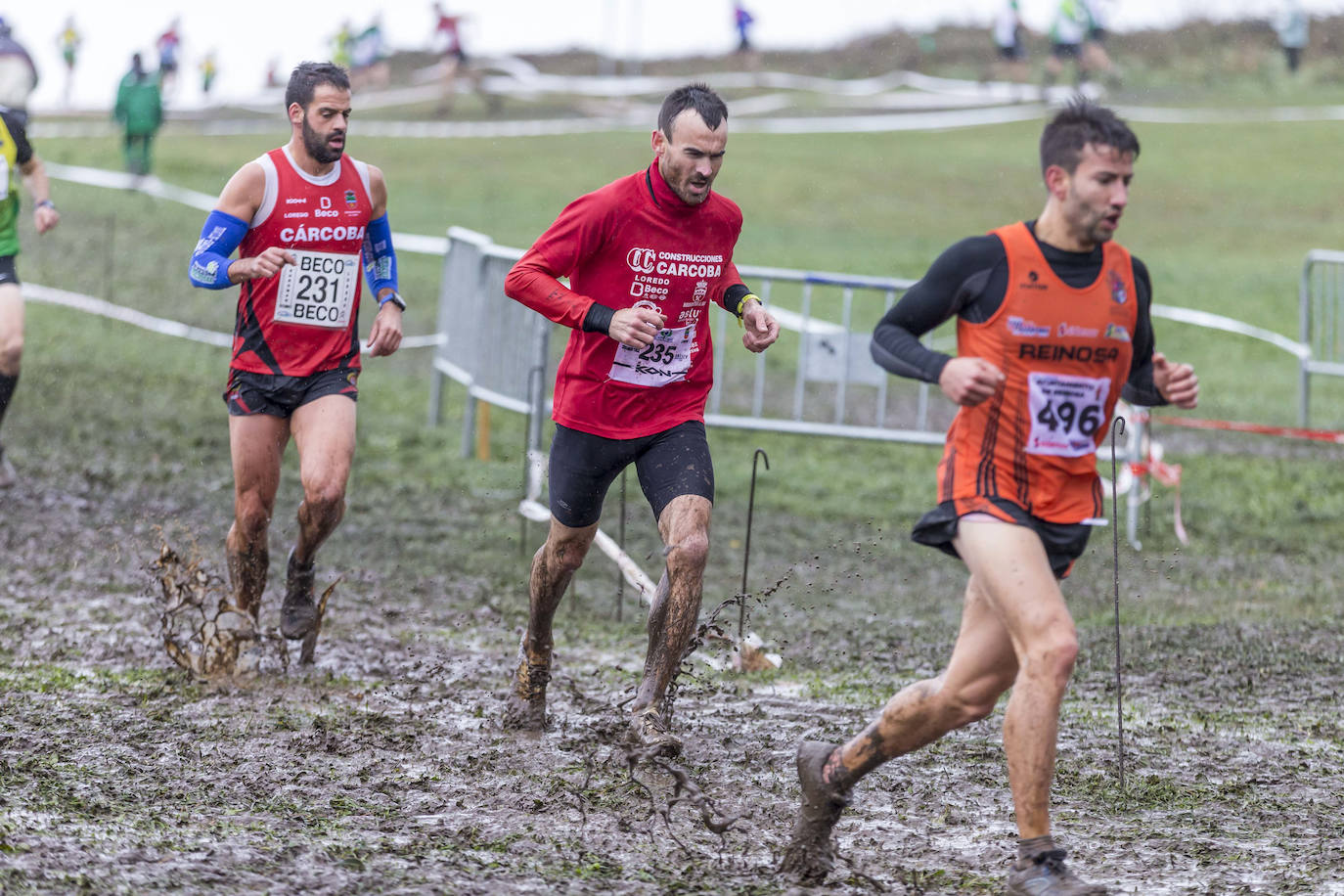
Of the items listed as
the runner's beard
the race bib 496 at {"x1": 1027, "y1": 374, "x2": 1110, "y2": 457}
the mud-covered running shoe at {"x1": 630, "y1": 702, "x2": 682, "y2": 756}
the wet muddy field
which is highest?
the runner's beard

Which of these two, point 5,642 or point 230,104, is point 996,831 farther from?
point 230,104

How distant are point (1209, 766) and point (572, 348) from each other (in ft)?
8.78

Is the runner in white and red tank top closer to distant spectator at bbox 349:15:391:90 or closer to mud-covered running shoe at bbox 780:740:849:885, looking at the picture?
mud-covered running shoe at bbox 780:740:849:885

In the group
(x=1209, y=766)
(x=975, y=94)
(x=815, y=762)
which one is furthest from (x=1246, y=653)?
(x=975, y=94)

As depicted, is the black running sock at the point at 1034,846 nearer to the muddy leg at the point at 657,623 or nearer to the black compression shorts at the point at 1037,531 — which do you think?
the black compression shorts at the point at 1037,531

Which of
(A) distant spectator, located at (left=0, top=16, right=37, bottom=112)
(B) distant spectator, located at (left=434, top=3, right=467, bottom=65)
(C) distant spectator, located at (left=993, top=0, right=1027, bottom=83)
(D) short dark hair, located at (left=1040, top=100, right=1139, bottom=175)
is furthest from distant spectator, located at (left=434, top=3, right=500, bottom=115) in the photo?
(D) short dark hair, located at (left=1040, top=100, right=1139, bottom=175)

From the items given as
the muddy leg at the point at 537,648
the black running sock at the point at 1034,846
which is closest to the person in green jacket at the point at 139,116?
the muddy leg at the point at 537,648

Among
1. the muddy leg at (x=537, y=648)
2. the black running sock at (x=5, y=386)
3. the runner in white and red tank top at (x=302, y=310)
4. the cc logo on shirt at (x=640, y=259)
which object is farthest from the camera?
the black running sock at (x=5, y=386)

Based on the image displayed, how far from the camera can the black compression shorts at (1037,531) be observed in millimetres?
4305

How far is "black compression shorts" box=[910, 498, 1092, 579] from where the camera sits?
4.30m

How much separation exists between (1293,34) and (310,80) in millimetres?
39468

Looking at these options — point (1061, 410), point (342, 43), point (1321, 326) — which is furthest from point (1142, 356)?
point (342, 43)

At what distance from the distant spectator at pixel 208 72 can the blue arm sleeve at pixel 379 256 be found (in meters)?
42.6

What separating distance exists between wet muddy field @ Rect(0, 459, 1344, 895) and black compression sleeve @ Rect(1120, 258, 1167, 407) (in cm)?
131
